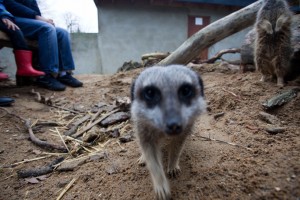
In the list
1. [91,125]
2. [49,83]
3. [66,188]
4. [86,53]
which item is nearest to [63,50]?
[49,83]

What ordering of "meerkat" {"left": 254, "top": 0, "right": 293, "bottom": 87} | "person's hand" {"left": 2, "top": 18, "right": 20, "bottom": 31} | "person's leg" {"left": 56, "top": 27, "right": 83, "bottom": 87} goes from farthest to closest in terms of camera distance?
"person's leg" {"left": 56, "top": 27, "right": 83, "bottom": 87}
"person's hand" {"left": 2, "top": 18, "right": 20, "bottom": 31}
"meerkat" {"left": 254, "top": 0, "right": 293, "bottom": 87}

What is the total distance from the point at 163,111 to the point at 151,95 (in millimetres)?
243

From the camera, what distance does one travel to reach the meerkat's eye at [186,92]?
184 centimetres

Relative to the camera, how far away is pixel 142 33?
11.2 metres

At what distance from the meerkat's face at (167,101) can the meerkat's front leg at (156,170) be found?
0.18 metres

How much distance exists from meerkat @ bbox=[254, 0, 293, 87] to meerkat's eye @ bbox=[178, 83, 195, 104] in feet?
7.16

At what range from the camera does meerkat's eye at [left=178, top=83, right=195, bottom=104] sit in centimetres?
184

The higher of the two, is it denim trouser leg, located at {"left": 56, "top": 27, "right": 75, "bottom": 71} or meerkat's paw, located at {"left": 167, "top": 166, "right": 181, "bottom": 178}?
denim trouser leg, located at {"left": 56, "top": 27, "right": 75, "bottom": 71}

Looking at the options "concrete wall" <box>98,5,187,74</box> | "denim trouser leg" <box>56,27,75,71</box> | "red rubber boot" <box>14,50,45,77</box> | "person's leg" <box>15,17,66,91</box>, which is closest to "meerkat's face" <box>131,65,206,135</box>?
"red rubber boot" <box>14,50,45,77</box>

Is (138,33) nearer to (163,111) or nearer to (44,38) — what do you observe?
(44,38)

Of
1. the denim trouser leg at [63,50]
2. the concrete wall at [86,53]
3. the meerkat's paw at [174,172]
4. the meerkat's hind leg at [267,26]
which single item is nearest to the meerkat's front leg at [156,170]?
the meerkat's paw at [174,172]

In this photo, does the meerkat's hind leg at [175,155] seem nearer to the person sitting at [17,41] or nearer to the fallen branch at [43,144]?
the fallen branch at [43,144]

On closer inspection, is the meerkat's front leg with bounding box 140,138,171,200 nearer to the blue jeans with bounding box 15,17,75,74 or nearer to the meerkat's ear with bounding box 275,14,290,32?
the meerkat's ear with bounding box 275,14,290,32

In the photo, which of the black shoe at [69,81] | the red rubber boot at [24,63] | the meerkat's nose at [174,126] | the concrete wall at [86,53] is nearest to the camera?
the meerkat's nose at [174,126]
